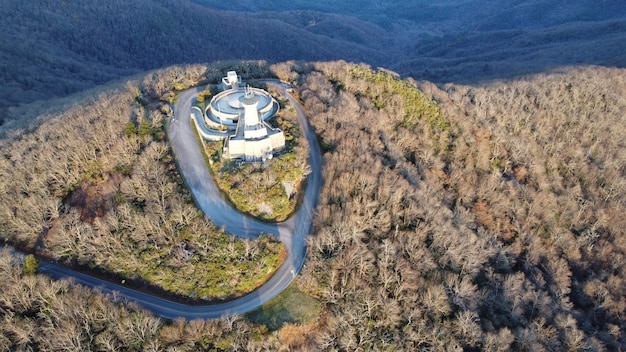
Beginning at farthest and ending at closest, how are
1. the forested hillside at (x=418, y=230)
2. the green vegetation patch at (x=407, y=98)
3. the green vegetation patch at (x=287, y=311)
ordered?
the green vegetation patch at (x=407, y=98)
the green vegetation patch at (x=287, y=311)
the forested hillside at (x=418, y=230)

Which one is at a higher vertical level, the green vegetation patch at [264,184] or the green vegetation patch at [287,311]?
the green vegetation patch at [264,184]

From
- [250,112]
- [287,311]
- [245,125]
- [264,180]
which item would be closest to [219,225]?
[264,180]

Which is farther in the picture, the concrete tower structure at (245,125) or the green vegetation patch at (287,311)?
the concrete tower structure at (245,125)

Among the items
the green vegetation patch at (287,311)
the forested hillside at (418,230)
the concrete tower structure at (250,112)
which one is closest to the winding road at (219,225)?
the green vegetation patch at (287,311)

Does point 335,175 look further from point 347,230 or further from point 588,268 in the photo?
point 588,268

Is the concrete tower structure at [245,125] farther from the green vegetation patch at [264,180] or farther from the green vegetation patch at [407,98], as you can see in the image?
the green vegetation patch at [407,98]
